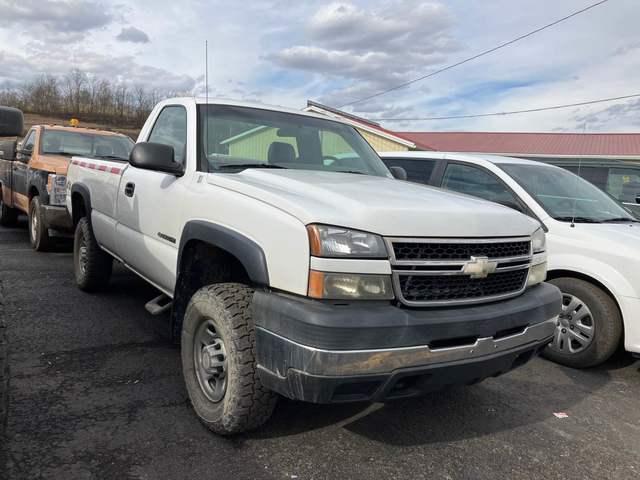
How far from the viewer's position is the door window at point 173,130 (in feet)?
11.9

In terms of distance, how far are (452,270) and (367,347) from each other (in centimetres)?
59

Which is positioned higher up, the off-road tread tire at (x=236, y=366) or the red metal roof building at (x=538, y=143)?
the red metal roof building at (x=538, y=143)

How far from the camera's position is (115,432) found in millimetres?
2740

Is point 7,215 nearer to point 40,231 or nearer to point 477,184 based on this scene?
point 40,231

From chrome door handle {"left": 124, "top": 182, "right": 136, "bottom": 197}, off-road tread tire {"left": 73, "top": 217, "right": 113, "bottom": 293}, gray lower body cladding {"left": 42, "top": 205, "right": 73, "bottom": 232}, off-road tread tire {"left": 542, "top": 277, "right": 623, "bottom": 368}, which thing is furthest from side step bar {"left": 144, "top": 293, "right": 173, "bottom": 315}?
gray lower body cladding {"left": 42, "top": 205, "right": 73, "bottom": 232}

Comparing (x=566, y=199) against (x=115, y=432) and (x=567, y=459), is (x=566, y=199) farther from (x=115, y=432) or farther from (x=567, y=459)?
(x=115, y=432)

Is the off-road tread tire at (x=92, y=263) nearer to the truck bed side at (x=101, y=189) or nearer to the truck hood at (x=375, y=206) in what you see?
the truck bed side at (x=101, y=189)

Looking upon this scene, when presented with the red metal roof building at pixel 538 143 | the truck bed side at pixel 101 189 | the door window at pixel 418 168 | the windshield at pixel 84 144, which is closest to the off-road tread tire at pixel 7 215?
the windshield at pixel 84 144

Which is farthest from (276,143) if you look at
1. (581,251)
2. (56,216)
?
(56,216)

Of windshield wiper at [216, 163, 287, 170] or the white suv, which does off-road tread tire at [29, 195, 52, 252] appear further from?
the white suv

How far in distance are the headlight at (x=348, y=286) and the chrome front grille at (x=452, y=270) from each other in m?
0.07

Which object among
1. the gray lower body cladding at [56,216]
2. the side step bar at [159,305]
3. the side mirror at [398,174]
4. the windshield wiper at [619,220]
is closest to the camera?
the side step bar at [159,305]

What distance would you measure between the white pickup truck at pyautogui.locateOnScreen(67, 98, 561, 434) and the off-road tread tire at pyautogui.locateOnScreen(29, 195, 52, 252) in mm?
4101

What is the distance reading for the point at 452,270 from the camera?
2.41 metres
